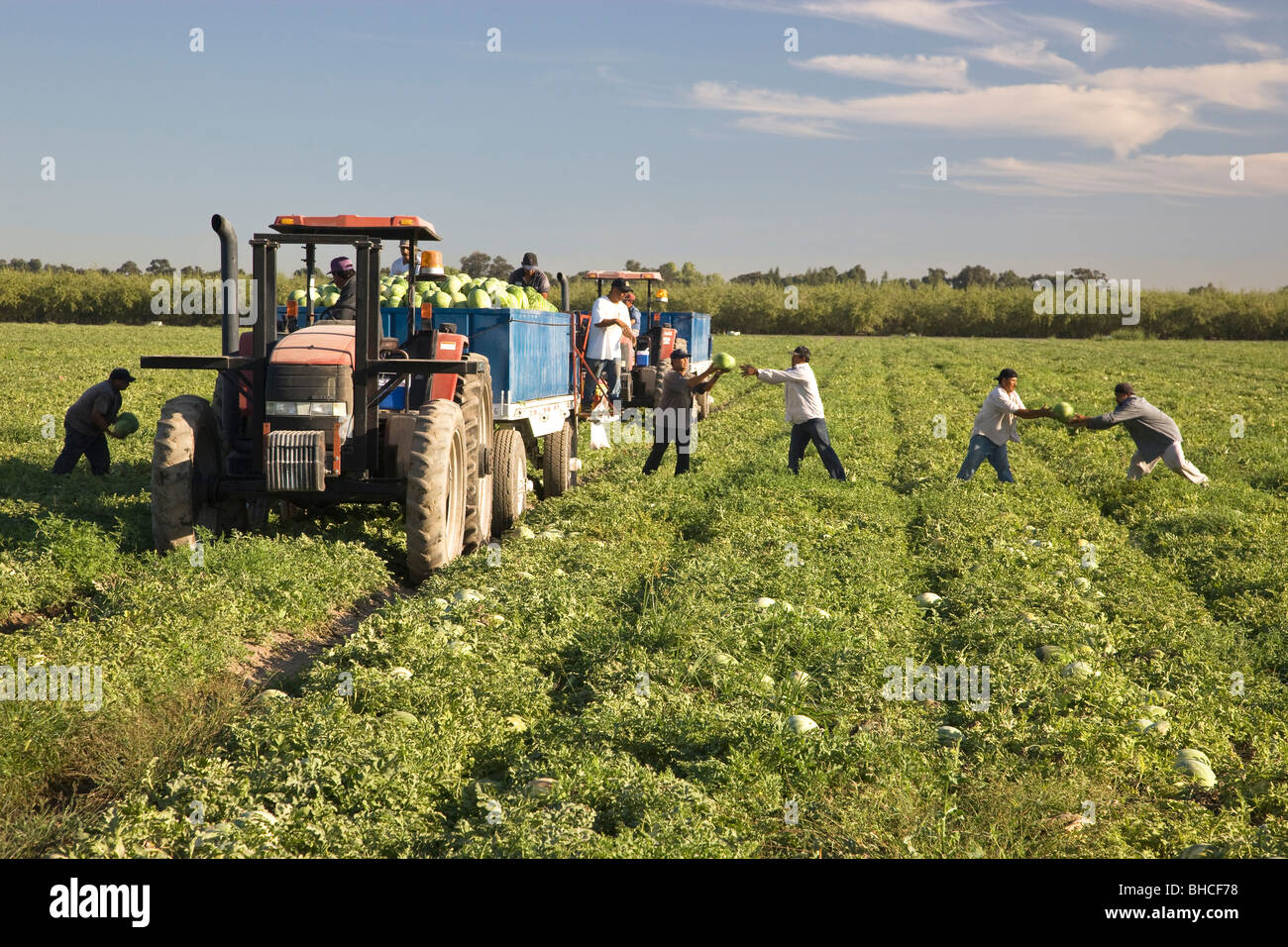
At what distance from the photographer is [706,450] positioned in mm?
16062

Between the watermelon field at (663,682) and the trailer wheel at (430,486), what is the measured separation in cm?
26

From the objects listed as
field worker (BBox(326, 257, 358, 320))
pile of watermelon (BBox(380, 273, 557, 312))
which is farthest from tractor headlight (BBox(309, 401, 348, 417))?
pile of watermelon (BBox(380, 273, 557, 312))

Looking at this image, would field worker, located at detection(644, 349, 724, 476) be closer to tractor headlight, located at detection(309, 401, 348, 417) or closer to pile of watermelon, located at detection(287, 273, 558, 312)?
pile of watermelon, located at detection(287, 273, 558, 312)

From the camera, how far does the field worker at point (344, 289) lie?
9.79 metres

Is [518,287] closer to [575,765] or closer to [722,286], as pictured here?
[575,765]

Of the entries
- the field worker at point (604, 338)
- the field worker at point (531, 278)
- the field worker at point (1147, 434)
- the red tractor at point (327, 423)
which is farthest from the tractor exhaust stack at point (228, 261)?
the field worker at point (1147, 434)

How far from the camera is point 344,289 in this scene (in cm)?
992

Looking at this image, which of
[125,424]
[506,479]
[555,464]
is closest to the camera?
[506,479]

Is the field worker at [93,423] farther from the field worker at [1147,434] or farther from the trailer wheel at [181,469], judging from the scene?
the field worker at [1147,434]

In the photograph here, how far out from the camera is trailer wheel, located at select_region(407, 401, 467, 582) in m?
8.14

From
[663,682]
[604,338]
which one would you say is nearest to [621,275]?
[604,338]

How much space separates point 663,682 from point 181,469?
4.52 m

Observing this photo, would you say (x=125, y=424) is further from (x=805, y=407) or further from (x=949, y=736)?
(x=949, y=736)

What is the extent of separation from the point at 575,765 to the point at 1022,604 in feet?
14.5
